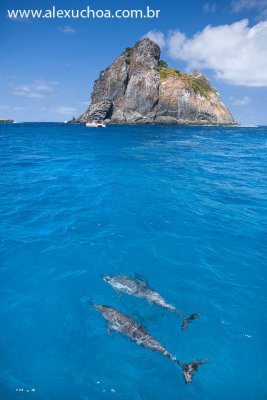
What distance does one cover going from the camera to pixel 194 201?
21141 mm

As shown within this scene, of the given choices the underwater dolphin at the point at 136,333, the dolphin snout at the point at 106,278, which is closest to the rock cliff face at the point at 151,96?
the dolphin snout at the point at 106,278

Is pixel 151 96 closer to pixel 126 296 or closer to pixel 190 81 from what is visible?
pixel 190 81

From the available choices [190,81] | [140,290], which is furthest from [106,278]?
[190,81]

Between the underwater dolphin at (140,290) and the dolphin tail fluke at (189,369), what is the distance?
1.33 meters

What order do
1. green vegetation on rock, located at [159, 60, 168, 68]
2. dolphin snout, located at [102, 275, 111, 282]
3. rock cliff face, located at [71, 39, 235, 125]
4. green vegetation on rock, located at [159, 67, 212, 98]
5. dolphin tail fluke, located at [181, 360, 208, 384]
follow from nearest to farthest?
1. dolphin tail fluke, located at [181, 360, 208, 384]
2. dolphin snout, located at [102, 275, 111, 282]
3. rock cliff face, located at [71, 39, 235, 125]
4. green vegetation on rock, located at [159, 67, 212, 98]
5. green vegetation on rock, located at [159, 60, 168, 68]

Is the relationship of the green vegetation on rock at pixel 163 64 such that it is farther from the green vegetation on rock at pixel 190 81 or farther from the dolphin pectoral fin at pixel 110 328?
the dolphin pectoral fin at pixel 110 328

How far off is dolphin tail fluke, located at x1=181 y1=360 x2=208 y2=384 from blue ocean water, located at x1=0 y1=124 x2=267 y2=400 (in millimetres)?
189

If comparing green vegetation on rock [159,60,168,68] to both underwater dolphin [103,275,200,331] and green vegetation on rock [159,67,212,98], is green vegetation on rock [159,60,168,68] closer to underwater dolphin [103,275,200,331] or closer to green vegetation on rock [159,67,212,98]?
green vegetation on rock [159,67,212,98]

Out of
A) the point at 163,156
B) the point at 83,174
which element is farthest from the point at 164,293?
the point at 163,156

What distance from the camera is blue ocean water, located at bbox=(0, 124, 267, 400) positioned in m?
8.28

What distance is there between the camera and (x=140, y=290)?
Answer: 36.8ft

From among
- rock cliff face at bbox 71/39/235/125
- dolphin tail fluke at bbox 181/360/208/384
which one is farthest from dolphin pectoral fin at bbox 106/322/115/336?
rock cliff face at bbox 71/39/235/125

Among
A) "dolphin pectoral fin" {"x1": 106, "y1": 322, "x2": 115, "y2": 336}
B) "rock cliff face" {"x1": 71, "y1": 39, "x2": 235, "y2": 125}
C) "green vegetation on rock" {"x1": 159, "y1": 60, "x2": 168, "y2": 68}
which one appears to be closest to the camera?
"dolphin pectoral fin" {"x1": 106, "y1": 322, "x2": 115, "y2": 336}

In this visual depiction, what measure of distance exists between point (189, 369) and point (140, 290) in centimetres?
349
